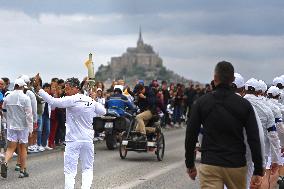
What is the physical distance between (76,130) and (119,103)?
974cm

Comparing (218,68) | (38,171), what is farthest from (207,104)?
(38,171)

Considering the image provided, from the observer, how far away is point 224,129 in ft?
20.5

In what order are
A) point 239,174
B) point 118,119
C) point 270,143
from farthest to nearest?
1. point 118,119
2. point 270,143
3. point 239,174

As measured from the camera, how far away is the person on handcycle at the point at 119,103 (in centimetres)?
1897

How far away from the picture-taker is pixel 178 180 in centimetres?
1335

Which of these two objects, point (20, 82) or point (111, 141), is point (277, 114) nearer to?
point (20, 82)

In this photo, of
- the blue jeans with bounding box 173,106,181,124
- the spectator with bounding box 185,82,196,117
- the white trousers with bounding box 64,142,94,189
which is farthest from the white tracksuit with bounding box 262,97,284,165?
the spectator with bounding box 185,82,196,117

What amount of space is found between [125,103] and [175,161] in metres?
2.89

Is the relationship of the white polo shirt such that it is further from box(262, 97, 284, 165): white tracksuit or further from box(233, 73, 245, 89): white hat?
box(262, 97, 284, 165): white tracksuit

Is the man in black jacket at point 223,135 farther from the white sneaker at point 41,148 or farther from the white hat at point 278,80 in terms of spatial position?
the white sneaker at point 41,148

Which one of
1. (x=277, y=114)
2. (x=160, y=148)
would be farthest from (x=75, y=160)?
(x=160, y=148)

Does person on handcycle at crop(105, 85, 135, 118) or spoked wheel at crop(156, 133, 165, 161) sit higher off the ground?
person on handcycle at crop(105, 85, 135, 118)

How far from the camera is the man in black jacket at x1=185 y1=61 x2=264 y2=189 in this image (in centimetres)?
623

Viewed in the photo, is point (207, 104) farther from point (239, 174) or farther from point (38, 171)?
point (38, 171)
